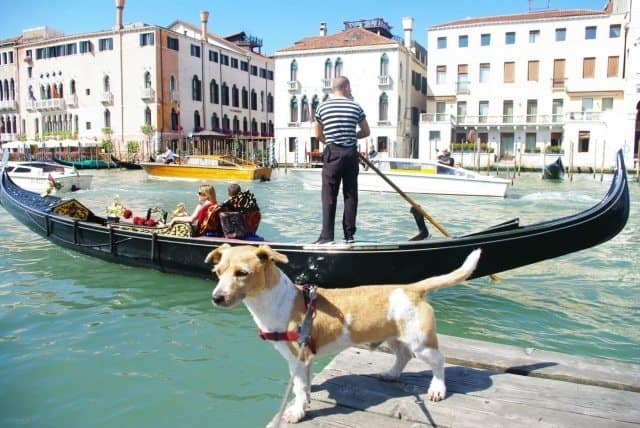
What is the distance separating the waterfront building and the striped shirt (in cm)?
2395

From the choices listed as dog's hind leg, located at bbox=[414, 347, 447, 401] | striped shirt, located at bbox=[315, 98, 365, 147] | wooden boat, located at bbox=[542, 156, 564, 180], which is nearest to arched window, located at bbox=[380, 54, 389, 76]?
wooden boat, located at bbox=[542, 156, 564, 180]

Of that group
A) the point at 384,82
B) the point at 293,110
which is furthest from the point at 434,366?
the point at 293,110

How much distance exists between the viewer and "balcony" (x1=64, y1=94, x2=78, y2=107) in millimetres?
30594

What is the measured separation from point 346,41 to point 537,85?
9231 mm

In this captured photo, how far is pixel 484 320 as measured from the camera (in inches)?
167

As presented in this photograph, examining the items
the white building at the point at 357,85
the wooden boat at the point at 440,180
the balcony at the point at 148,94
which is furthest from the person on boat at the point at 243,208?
the balcony at the point at 148,94

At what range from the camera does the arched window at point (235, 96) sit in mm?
33594

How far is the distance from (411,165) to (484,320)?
405 inches

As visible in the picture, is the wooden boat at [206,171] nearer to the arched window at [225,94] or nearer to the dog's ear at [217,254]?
→ the arched window at [225,94]

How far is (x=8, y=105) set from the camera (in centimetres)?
3331

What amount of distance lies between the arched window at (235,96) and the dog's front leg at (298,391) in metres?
33.0

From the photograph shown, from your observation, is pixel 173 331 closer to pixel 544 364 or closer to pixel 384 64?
pixel 544 364

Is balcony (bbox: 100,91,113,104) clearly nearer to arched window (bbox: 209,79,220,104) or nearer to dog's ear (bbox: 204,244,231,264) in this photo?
arched window (bbox: 209,79,220,104)

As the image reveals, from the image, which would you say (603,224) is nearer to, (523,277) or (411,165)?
(523,277)
